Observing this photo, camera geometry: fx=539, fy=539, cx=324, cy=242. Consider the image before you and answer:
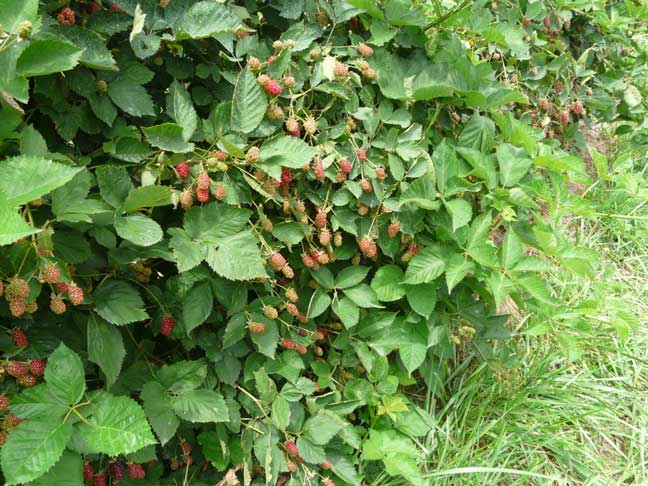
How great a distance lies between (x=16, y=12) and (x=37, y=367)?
0.61 metres

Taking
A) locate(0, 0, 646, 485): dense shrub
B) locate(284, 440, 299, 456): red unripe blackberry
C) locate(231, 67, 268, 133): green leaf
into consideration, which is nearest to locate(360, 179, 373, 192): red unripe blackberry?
locate(0, 0, 646, 485): dense shrub

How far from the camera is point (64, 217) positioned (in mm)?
896

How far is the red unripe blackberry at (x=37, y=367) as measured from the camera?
983 mm

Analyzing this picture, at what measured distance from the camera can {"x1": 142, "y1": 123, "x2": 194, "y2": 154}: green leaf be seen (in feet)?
3.53

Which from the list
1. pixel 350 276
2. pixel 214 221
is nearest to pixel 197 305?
pixel 214 221

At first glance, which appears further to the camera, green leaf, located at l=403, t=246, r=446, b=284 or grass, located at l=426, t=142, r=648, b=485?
grass, located at l=426, t=142, r=648, b=485

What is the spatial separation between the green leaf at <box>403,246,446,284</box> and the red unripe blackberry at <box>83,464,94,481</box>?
893 mm

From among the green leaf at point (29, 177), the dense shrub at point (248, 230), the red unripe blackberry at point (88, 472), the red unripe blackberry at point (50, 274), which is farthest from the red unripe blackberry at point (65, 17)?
the red unripe blackberry at point (88, 472)

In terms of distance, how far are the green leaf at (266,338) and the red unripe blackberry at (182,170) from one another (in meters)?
0.37

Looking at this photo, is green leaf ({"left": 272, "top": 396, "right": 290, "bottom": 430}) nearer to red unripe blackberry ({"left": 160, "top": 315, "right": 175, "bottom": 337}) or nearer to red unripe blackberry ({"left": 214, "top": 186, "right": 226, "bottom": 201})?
red unripe blackberry ({"left": 160, "top": 315, "right": 175, "bottom": 337})

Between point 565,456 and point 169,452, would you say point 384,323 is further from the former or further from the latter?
point 565,456

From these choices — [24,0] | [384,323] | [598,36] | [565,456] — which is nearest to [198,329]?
[384,323]

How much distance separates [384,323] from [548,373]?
887 millimetres

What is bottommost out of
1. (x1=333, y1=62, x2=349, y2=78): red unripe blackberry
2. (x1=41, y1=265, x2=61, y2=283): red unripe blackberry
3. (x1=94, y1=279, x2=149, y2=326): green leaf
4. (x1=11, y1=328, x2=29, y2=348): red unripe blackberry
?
(x1=11, y1=328, x2=29, y2=348): red unripe blackberry
